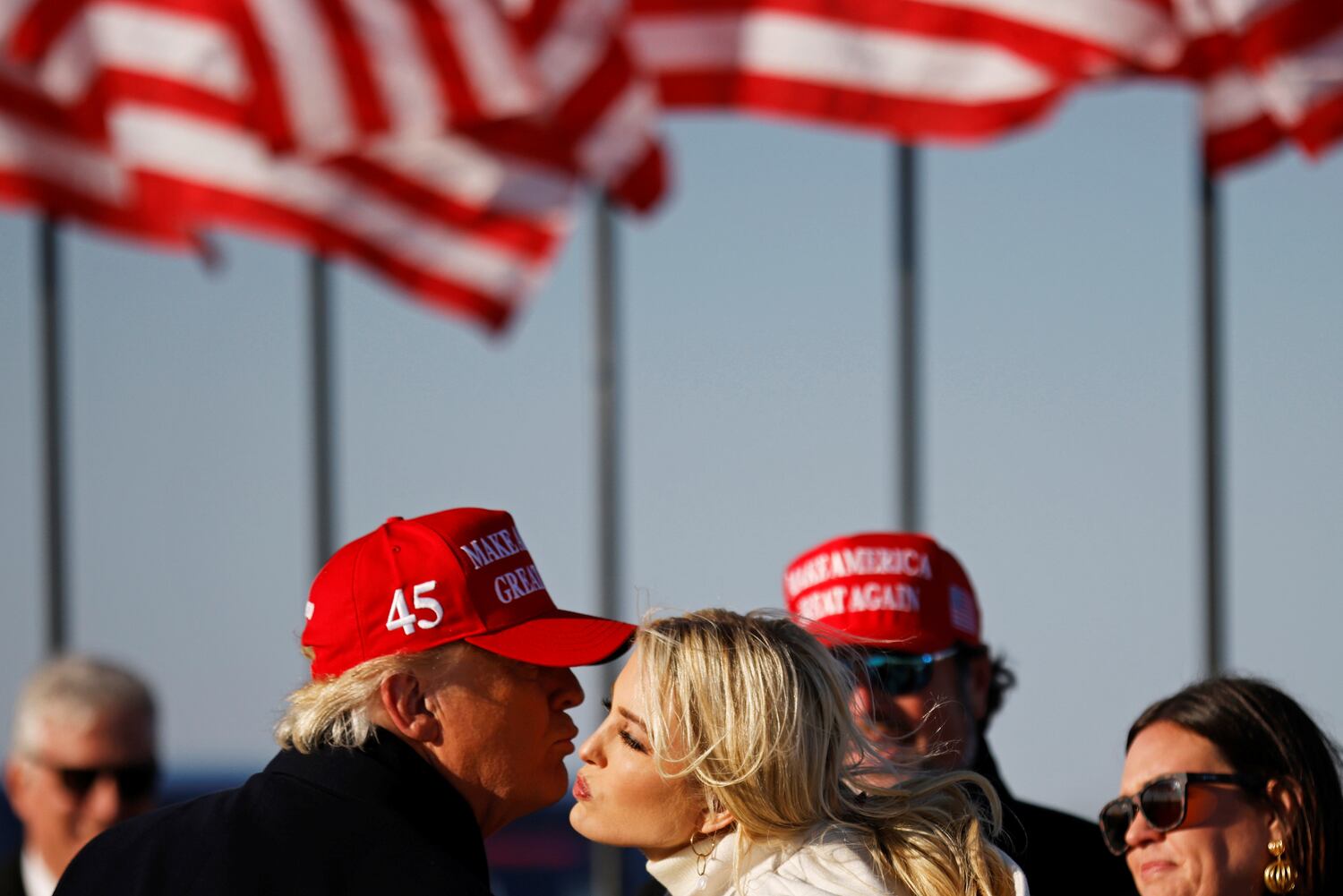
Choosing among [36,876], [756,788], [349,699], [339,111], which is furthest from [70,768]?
[339,111]

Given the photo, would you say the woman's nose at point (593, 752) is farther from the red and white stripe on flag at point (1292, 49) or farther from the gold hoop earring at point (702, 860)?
the red and white stripe on flag at point (1292, 49)

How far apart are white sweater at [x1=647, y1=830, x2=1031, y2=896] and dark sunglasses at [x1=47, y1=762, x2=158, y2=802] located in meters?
2.36

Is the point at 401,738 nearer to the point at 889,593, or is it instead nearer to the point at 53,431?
the point at 889,593

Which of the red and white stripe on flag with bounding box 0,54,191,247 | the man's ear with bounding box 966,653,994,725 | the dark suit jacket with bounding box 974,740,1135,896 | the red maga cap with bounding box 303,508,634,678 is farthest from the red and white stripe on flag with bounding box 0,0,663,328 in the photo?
the red maga cap with bounding box 303,508,634,678

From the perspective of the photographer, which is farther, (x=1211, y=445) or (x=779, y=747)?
(x=1211, y=445)

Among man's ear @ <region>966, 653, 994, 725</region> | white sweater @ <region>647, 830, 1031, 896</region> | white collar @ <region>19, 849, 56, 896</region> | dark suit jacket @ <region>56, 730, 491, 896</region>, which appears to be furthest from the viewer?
white collar @ <region>19, 849, 56, 896</region>

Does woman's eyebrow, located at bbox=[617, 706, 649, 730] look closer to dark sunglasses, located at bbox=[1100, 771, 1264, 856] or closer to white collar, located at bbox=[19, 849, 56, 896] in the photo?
dark sunglasses, located at bbox=[1100, 771, 1264, 856]

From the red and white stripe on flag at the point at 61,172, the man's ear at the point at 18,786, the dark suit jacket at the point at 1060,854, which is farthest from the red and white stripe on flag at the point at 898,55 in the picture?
the dark suit jacket at the point at 1060,854

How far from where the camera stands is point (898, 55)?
8.74 metres

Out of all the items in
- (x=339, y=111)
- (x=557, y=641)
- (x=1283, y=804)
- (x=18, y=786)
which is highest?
(x=339, y=111)

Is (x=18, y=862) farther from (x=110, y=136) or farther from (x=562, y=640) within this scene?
(x=110, y=136)

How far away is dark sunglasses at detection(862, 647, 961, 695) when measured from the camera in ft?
12.8

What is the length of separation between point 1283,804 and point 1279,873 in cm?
11

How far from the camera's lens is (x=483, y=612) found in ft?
9.18
